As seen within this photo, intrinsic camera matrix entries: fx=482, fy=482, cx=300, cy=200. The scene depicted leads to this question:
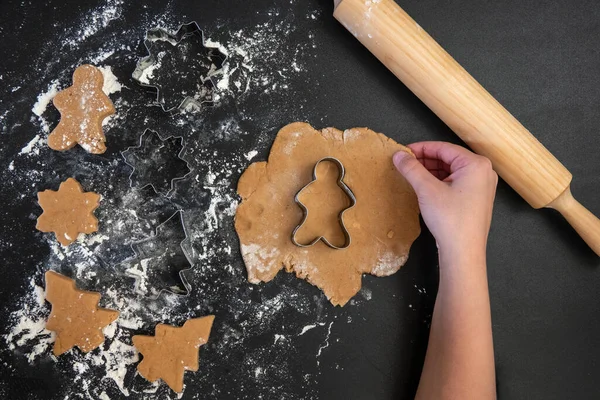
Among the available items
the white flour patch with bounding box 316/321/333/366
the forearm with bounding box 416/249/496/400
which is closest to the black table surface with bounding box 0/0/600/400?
the white flour patch with bounding box 316/321/333/366

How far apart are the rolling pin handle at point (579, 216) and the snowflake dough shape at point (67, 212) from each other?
5.12ft

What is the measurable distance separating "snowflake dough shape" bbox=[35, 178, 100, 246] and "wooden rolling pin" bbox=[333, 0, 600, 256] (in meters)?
1.04

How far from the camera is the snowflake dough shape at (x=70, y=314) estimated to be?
1563 mm

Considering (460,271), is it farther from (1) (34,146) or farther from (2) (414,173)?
(1) (34,146)

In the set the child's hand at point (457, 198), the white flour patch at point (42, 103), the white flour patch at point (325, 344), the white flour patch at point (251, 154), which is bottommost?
the white flour patch at point (325, 344)

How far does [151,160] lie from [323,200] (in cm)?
61

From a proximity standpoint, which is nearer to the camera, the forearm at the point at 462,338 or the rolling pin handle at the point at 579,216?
the forearm at the point at 462,338

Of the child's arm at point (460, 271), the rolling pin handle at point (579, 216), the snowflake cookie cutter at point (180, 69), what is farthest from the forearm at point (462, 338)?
the snowflake cookie cutter at point (180, 69)

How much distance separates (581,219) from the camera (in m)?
1.65

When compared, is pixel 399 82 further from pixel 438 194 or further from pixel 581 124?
pixel 581 124

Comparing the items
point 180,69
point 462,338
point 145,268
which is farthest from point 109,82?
point 462,338

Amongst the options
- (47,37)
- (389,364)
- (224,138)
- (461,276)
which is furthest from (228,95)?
(389,364)

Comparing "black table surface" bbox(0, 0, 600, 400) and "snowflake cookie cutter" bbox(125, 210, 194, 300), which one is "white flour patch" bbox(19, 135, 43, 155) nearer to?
"black table surface" bbox(0, 0, 600, 400)

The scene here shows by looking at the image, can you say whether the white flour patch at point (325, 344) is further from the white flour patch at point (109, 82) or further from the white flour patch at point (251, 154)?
the white flour patch at point (109, 82)
